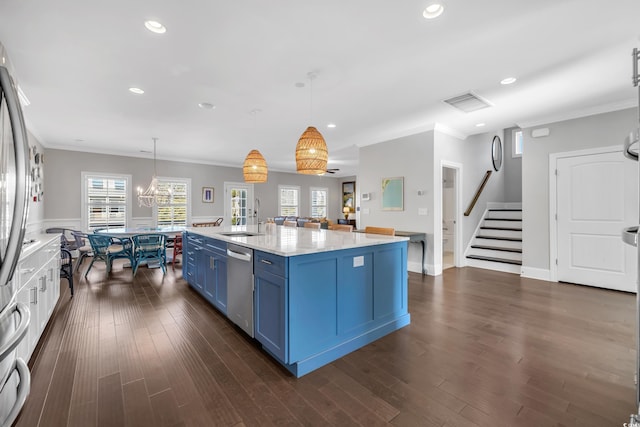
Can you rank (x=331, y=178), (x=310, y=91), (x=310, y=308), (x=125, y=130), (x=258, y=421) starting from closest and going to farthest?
(x=258, y=421), (x=310, y=308), (x=310, y=91), (x=125, y=130), (x=331, y=178)

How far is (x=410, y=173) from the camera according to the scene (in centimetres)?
538

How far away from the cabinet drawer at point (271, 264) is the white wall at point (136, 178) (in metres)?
6.90

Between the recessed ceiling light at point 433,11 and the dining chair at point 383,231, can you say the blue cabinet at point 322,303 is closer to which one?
the dining chair at point 383,231

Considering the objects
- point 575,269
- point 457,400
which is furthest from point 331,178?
point 457,400

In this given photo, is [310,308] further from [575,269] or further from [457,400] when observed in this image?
[575,269]

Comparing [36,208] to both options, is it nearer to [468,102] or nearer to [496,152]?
[468,102]

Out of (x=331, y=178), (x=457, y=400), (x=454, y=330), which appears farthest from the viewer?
(x=331, y=178)

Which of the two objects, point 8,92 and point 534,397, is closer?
point 8,92

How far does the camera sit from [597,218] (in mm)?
4227

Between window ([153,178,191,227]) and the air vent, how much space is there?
23.9 ft

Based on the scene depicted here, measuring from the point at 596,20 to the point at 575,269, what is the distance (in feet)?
12.2

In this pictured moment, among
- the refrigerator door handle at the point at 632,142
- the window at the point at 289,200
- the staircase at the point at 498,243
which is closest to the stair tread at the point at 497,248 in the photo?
the staircase at the point at 498,243

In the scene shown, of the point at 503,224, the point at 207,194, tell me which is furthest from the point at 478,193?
the point at 207,194

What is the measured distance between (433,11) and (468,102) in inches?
84.3
